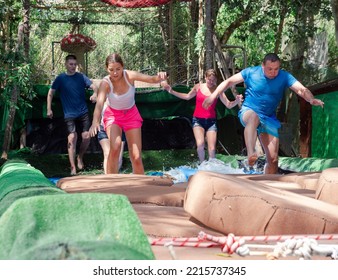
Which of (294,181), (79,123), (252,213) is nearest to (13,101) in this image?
(79,123)

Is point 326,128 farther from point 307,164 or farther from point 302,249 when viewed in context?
point 302,249

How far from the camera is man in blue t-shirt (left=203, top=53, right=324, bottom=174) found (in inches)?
342

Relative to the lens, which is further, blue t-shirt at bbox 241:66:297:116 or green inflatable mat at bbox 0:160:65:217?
blue t-shirt at bbox 241:66:297:116

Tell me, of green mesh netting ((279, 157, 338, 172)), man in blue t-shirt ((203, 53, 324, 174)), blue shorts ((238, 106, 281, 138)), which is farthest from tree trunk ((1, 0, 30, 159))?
blue shorts ((238, 106, 281, 138))

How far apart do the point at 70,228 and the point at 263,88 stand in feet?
22.9

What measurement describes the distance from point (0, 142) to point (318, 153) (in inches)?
215

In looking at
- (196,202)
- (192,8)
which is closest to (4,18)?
(192,8)

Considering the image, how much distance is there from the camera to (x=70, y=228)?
2057 mm

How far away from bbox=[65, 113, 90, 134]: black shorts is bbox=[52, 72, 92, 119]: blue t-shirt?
0.08m

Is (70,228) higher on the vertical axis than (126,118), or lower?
higher

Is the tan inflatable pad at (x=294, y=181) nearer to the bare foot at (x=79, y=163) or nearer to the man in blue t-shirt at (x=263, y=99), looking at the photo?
the man in blue t-shirt at (x=263, y=99)

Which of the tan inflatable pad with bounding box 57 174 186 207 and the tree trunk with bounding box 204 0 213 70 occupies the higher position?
the tree trunk with bounding box 204 0 213 70

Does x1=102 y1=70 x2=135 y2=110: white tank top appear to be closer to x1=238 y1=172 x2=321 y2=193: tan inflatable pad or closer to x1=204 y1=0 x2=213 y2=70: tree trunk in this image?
x1=238 y1=172 x2=321 y2=193: tan inflatable pad
